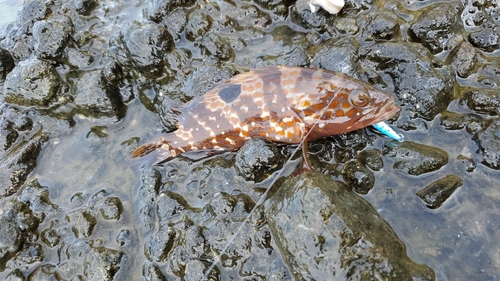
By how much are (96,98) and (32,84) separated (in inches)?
42.7

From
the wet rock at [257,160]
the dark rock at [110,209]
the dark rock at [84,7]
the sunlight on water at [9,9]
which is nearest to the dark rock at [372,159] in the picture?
the wet rock at [257,160]

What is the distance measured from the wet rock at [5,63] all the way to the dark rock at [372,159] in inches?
241

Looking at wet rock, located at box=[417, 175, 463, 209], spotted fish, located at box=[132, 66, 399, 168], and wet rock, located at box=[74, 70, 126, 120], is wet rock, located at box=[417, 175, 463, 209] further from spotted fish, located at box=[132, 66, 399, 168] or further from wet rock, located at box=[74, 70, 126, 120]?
wet rock, located at box=[74, 70, 126, 120]

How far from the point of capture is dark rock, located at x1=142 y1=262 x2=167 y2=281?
4.21 metres

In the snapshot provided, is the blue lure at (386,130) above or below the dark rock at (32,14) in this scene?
below

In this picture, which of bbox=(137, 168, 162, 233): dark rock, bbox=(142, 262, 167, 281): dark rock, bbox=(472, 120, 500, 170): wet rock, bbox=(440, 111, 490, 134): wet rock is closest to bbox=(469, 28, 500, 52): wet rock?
bbox=(440, 111, 490, 134): wet rock

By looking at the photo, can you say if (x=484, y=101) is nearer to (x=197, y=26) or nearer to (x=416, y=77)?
(x=416, y=77)

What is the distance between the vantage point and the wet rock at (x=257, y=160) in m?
4.57

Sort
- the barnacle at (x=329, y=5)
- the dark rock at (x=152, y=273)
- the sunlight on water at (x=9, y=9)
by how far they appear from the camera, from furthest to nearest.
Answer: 1. the sunlight on water at (x=9, y=9)
2. the barnacle at (x=329, y=5)
3. the dark rock at (x=152, y=273)

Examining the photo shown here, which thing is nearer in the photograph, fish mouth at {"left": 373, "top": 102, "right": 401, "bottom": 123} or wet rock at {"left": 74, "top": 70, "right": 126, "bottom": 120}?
fish mouth at {"left": 373, "top": 102, "right": 401, "bottom": 123}

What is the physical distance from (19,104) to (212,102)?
3.27 metres

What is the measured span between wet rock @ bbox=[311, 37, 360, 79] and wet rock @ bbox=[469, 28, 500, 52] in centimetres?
180

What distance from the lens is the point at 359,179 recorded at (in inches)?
177

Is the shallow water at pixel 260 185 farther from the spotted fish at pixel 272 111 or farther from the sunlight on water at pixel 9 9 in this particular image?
the sunlight on water at pixel 9 9
